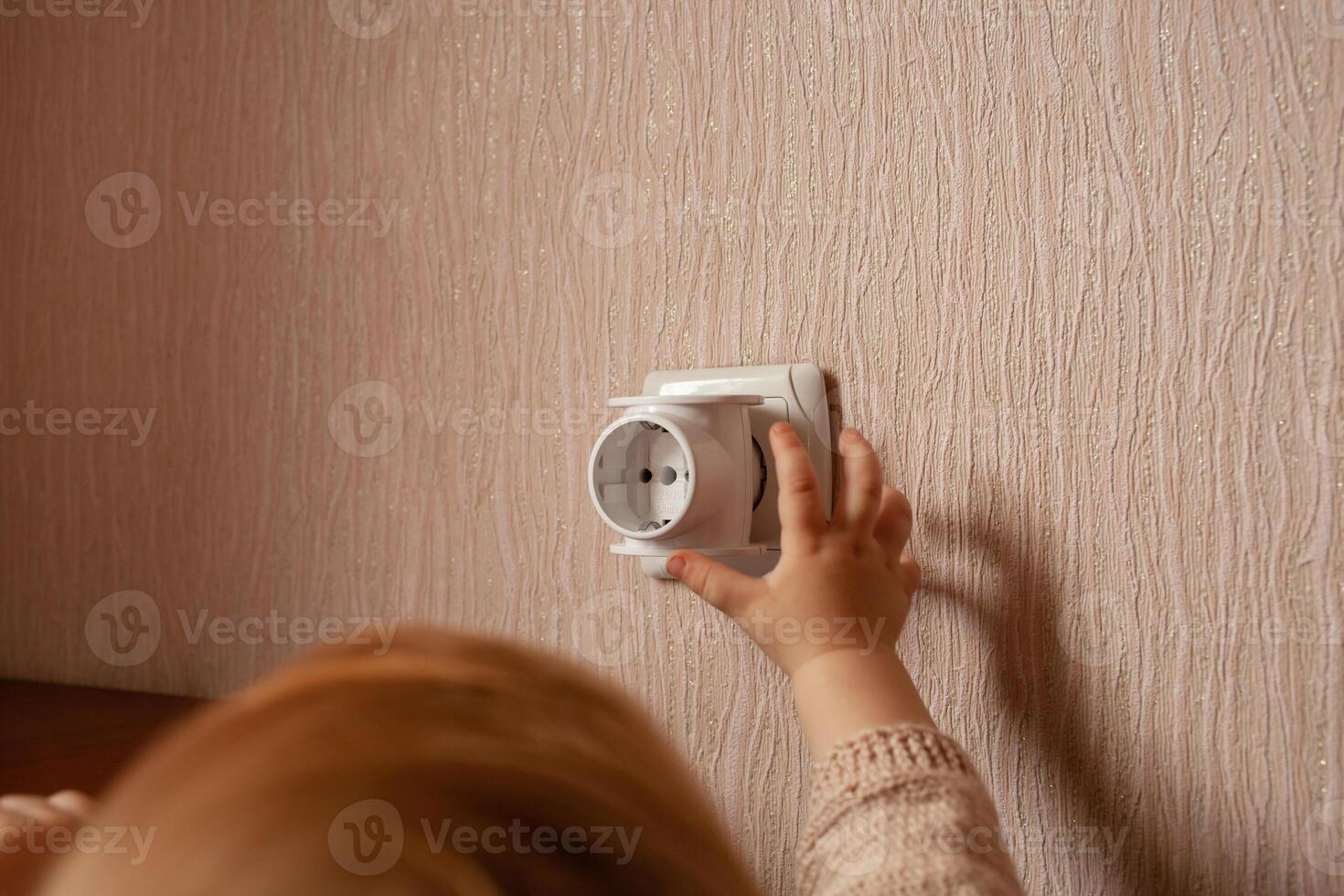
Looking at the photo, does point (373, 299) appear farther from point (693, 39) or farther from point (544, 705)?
point (544, 705)

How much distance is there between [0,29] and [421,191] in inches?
17.0

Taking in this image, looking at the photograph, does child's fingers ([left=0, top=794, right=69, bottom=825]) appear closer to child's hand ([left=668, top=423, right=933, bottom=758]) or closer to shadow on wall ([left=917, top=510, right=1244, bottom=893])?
child's hand ([left=668, top=423, right=933, bottom=758])

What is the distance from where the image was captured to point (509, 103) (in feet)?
2.17

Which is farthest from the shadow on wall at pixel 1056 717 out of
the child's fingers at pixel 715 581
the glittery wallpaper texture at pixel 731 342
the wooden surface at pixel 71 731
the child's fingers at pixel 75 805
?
the wooden surface at pixel 71 731

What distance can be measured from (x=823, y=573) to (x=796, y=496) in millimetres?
40

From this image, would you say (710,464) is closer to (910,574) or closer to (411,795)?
(910,574)

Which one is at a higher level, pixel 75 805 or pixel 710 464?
pixel 710 464

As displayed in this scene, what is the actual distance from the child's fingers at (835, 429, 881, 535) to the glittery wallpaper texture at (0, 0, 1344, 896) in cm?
2

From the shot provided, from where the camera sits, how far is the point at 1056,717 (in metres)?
0.51

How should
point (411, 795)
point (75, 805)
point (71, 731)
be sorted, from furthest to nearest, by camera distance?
point (71, 731)
point (75, 805)
point (411, 795)

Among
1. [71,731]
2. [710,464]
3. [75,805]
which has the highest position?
[710,464]

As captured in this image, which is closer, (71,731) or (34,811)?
(34,811)

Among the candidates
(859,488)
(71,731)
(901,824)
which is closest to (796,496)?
(859,488)

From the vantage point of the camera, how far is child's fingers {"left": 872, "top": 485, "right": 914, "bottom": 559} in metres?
0.52
